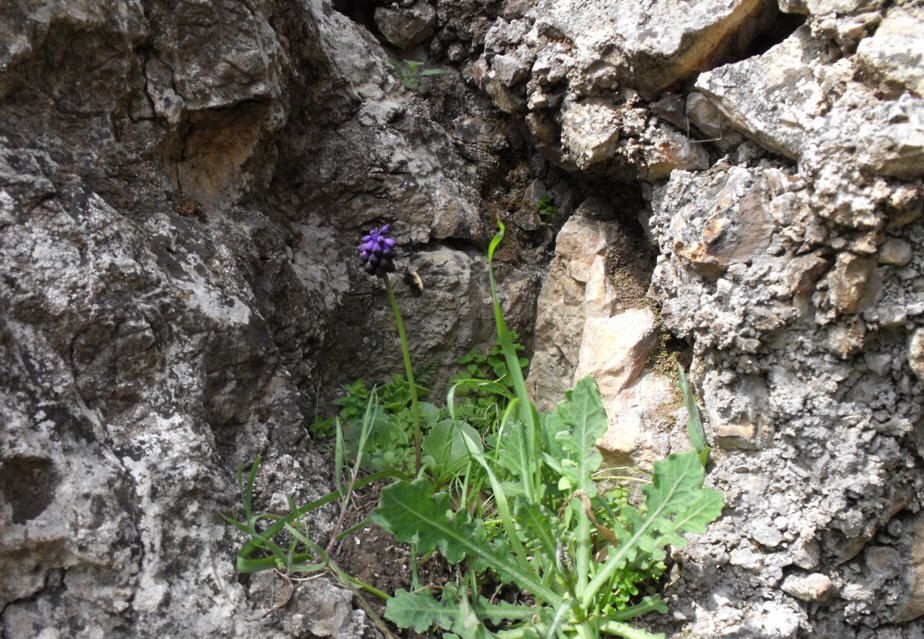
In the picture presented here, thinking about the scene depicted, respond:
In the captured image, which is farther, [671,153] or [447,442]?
[447,442]

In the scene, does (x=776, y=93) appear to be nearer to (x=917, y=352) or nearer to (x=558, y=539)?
(x=917, y=352)

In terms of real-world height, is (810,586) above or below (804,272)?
below

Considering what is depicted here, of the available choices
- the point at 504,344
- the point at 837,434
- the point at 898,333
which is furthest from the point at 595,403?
the point at 898,333

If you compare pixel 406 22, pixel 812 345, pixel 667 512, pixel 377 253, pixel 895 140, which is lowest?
pixel 667 512

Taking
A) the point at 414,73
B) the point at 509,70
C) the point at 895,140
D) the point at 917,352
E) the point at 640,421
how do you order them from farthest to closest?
the point at 414,73 < the point at 509,70 < the point at 640,421 < the point at 917,352 < the point at 895,140

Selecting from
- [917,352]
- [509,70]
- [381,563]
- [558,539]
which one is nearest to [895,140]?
[917,352]

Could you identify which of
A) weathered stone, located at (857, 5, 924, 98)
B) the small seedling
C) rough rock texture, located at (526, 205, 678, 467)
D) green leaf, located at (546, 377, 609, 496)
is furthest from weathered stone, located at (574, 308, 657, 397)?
the small seedling

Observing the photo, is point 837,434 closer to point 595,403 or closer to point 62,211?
point 595,403
